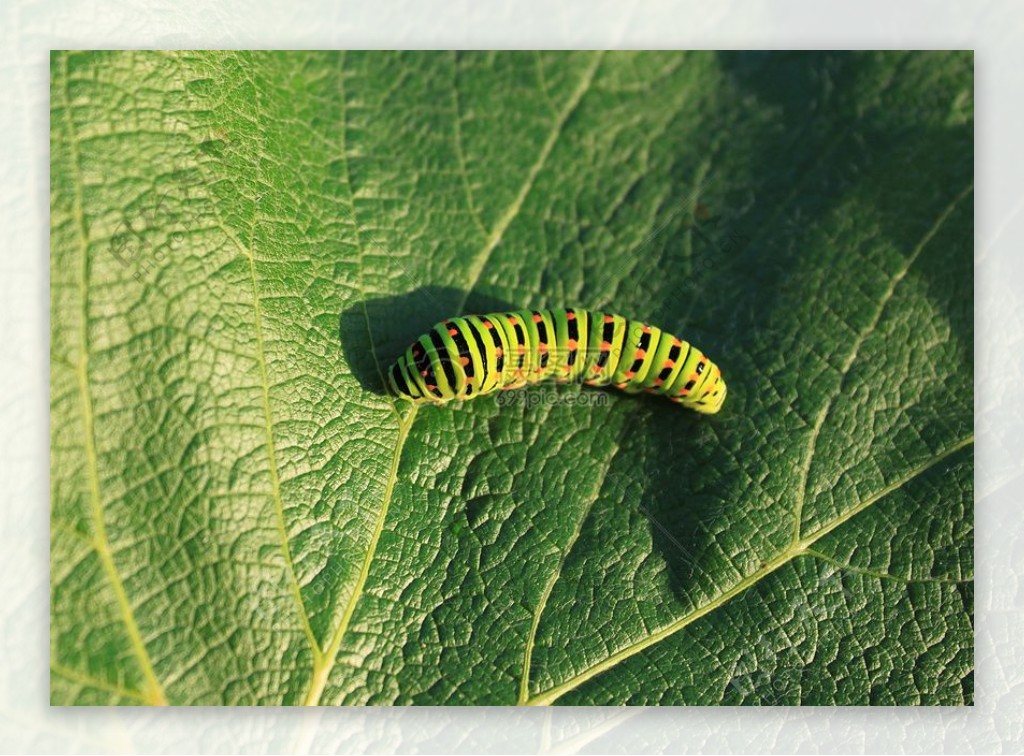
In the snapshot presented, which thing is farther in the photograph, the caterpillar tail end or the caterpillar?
the caterpillar tail end

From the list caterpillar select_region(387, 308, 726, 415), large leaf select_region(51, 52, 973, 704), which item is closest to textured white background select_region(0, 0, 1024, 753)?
large leaf select_region(51, 52, 973, 704)

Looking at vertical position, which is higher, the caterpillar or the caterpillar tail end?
the caterpillar

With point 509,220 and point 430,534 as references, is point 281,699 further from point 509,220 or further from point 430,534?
point 509,220

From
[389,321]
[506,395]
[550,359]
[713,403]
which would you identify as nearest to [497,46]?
[389,321]

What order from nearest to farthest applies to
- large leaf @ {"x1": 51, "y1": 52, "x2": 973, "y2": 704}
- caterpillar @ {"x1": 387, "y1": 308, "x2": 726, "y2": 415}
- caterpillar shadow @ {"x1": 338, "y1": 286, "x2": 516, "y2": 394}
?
large leaf @ {"x1": 51, "y1": 52, "x2": 973, "y2": 704}, caterpillar @ {"x1": 387, "y1": 308, "x2": 726, "y2": 415}, caterpillar shadow @ {"x1": 338, "y1": 286, "x2": 516, "y2": 394}

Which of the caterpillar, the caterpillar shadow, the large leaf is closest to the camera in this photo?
the large leaf

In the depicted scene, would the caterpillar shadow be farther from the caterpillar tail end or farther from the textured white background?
the textured white background

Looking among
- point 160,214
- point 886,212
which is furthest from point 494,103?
point 886,212
